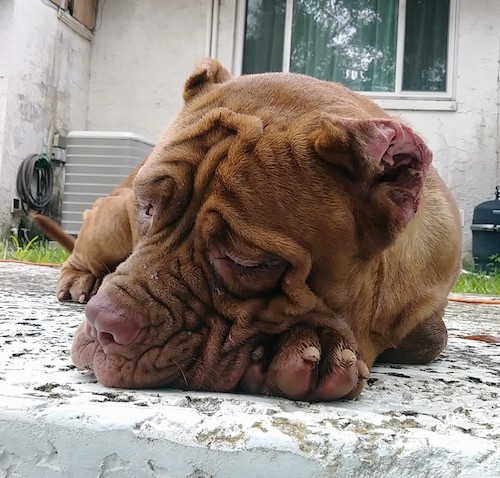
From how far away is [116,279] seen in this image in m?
1.67

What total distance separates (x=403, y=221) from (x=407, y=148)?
0.17m

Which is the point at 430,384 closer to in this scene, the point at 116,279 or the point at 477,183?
the point at 116,279

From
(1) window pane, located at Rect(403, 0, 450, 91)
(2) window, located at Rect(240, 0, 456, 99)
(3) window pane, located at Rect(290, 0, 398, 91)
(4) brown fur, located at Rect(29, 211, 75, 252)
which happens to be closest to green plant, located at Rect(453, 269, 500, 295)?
(2) window, located at Rect(240, 0, 456, 99)

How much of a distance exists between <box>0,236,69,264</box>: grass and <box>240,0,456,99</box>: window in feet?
11.4

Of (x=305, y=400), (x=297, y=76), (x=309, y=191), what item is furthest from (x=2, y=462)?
(x=297, y=76)

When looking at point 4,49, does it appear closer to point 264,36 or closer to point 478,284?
point 264,36

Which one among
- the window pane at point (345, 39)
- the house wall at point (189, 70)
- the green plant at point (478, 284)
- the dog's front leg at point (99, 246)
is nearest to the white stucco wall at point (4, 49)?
the house wall at point (189, 70)

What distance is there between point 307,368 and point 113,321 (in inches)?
16.8

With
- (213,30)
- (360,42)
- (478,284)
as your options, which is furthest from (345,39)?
(478,284)

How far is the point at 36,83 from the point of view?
29.6 feet

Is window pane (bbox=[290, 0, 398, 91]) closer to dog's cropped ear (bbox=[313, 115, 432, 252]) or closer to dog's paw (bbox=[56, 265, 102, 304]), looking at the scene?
dog's paw (bbox=[56, 265, 102, 304])

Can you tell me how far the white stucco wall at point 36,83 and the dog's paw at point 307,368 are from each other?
746 centimetres

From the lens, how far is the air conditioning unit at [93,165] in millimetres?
9078

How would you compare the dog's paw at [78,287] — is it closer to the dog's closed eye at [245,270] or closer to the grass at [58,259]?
the dog's closed eye at [245,270]
